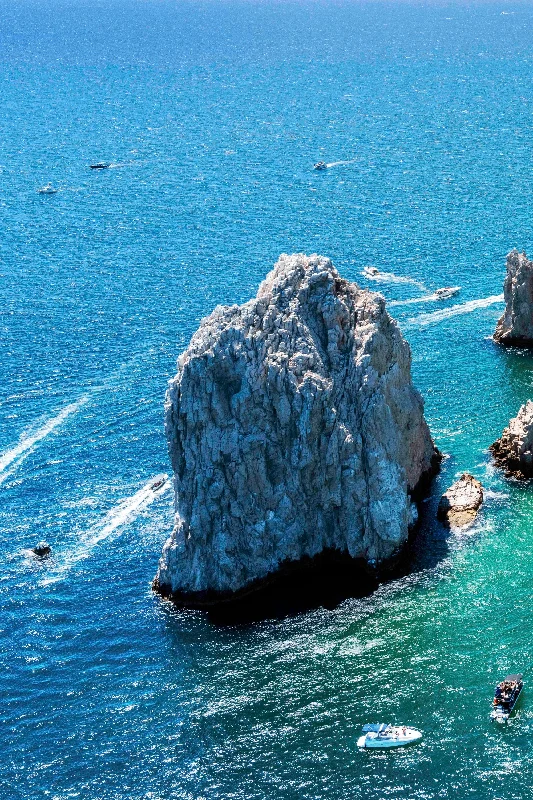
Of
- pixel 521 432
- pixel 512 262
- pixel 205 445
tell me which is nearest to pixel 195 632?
pixel 205 445

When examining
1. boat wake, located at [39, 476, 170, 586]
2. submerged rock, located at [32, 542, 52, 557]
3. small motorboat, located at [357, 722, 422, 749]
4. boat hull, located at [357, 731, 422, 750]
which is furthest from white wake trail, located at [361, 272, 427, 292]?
boat hull, located at [357, 731, 422, 750]

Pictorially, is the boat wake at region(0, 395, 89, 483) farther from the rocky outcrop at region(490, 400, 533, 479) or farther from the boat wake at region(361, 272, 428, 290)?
the boat wake at region(361, 272, 428, 290)

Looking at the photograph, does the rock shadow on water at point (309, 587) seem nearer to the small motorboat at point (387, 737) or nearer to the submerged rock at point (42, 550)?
the submerged rock at point (42, 550)

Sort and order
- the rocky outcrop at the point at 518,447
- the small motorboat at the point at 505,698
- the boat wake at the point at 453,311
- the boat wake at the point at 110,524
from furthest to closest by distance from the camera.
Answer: the boat wake at the point at 453,311, the rocky outcrop at the point at 518,447, the boat wake at the point at 110,524, the small motorboat at the point at 505,698

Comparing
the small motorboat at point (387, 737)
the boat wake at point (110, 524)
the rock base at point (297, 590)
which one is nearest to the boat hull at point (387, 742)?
the small motorboat at point (387, 737)

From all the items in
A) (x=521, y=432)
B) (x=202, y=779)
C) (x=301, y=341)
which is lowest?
(x=202, y=779)

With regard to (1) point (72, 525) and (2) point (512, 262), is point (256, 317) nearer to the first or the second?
(1) point (72, 525)

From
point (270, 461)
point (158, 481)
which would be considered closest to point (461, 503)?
point (270, 461)
